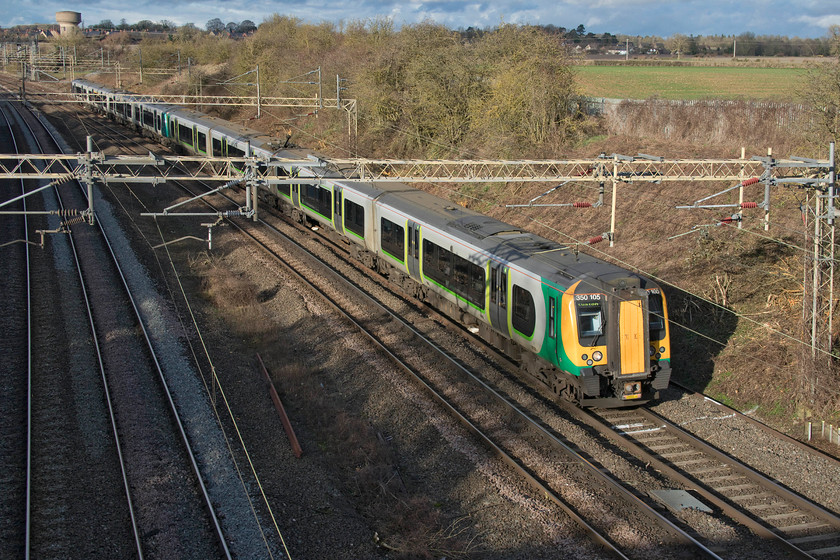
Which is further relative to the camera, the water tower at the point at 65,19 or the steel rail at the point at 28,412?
the water tower at the point at 65,19

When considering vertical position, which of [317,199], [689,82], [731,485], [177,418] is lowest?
[731,485]

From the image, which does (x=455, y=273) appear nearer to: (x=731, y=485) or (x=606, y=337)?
(x=606, y=337)

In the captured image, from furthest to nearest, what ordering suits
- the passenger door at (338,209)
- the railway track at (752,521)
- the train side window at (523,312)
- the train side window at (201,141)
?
the train side window at (201,141), the passenger door at (338,209), the train side window at (523,312), the railway track at (752,521)

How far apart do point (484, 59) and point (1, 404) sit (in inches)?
1070

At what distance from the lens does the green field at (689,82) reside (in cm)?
3498

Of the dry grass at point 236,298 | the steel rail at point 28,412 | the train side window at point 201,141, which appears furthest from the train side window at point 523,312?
the train side window at point 201,141

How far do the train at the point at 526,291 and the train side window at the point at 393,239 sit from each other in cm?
3

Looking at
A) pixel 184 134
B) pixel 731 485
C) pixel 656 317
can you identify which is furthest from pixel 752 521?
pixel 184 134

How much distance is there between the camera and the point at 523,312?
1373cm

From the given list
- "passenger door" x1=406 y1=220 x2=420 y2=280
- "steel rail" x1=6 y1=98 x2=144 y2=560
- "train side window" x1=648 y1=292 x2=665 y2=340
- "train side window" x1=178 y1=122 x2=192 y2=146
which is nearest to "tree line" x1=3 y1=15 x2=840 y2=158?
"train side window" x1=178 y1=122 x2=192 y2=146

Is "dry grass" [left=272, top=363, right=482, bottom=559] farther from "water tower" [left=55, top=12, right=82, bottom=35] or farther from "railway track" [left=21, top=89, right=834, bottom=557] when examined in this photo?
"water tower" [left=55, top=12, right=82, bottom=35]

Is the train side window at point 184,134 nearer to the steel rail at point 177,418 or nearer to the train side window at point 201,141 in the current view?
the train side window at point 201,141

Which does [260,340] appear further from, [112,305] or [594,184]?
[594,184]

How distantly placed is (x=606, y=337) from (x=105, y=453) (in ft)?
27.4
